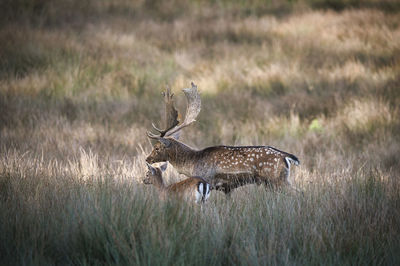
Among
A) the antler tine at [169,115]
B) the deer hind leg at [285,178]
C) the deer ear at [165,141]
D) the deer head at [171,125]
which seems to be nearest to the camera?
the deer hind leg at [285,178]

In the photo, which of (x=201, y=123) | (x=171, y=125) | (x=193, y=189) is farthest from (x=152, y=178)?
(x=201, y=123)

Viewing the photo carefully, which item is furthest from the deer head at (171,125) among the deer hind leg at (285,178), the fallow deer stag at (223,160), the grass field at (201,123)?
the deer hind leg at (285,178)

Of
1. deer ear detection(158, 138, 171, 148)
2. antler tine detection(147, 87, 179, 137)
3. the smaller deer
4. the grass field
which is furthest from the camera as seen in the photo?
antler tine detection(147, 87, 179, 137)

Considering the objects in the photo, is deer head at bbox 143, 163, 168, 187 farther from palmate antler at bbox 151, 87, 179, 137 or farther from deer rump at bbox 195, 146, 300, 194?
palmate antler at bbox 151, 87, 179, 137

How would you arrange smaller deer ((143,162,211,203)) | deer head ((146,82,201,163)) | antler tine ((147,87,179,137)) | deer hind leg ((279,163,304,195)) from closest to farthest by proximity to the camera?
smaller deer ((143,162,211,203)) < deer hind leg ((279,163,304,195)) < deer head ((146,82,201,163)) < antler tine ((147,87,179,137))

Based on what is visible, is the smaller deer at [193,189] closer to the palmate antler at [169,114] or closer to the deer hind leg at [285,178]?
the deer hind leg at [285,178]

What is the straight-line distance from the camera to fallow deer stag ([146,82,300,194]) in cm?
499

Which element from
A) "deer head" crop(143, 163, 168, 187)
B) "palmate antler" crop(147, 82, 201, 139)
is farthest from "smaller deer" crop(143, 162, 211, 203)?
"palmate antler" crop(147, 82, 201, 139)

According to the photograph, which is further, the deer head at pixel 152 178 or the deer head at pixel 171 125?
the deer head at pixel 171 125

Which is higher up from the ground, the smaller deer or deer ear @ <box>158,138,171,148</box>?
deer ear @ <box>158,138,171,148</box>

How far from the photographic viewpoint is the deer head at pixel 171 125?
5.54m

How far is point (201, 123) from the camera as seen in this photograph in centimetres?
852

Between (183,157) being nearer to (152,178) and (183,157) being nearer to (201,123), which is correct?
(152,178)

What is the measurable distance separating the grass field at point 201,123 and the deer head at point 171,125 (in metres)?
0.36
